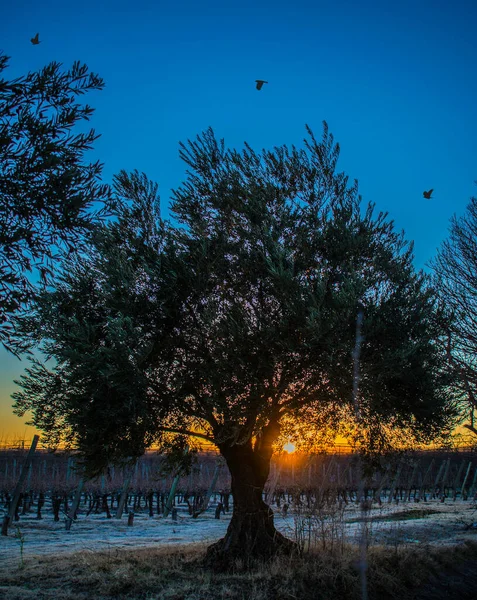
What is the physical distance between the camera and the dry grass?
30.3ft

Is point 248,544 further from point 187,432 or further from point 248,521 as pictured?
point 187,432

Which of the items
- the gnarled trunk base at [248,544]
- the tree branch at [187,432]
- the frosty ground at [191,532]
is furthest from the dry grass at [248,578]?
Result: the tree branch at [187,432]

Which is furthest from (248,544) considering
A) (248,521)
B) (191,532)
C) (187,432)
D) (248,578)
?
(191,532)

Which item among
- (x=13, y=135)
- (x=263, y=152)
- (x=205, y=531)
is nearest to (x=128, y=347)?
(x=13, y=135)

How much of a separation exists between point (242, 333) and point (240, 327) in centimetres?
14

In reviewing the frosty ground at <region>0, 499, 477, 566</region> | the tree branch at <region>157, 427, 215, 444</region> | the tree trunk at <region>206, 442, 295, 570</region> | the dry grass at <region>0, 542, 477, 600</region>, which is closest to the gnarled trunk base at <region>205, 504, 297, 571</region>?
the tree trunk at <region>206, 442, 295, 570</region>

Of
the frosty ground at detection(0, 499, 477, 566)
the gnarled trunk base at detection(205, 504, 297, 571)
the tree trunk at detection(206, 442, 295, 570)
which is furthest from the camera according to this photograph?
the frosty ground at detection(0, 499, 477, 566)

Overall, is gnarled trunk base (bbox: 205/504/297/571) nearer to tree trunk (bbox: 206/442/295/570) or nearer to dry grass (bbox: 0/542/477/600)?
tree trunk (bbox: 206/442/295/570)

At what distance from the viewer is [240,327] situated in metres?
10.0

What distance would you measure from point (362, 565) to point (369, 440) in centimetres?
338

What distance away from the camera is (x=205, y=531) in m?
24.6

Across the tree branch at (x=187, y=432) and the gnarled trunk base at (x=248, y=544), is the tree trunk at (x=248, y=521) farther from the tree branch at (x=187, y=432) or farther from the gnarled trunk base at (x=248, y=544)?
the tree branch at (x=187, y=432)

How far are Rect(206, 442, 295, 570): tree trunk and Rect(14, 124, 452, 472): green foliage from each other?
0.35 meters

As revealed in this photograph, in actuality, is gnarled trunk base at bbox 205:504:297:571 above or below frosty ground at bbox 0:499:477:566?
above
